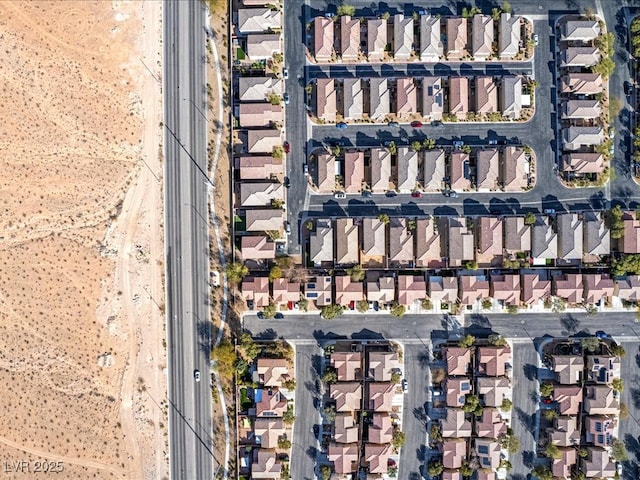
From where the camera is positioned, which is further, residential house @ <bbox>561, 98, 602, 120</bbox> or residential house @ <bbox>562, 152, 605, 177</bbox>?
residential house @ <bbox>561, 98, 602, 120</bbox>

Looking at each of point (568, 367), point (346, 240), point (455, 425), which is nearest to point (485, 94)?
point (346, 240)

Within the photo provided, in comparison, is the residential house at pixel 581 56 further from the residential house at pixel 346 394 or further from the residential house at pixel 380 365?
the residential house at pixel 346 394

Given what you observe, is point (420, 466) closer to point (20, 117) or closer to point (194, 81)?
point (194, 81)

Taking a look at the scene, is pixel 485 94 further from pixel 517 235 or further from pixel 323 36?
pixel 323 36

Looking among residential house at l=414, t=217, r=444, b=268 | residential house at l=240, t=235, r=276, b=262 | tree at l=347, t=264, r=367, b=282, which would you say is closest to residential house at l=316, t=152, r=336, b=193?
residential house at l=240, t=235, r=276, b=262

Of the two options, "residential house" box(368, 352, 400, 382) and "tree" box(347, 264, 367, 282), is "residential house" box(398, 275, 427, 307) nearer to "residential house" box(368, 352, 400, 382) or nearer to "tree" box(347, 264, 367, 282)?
"tree" box(347, 264, 367, 282)

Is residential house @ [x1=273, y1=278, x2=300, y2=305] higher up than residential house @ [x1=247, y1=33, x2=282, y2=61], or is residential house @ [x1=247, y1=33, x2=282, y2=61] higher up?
residential house @ [x1=247, y1=33, x2=282, y2=61]
